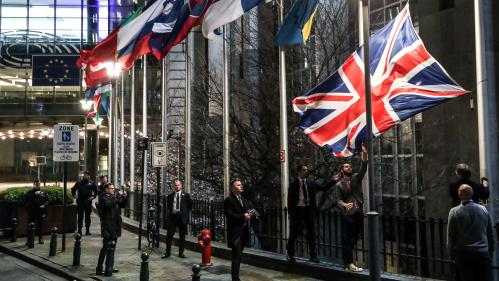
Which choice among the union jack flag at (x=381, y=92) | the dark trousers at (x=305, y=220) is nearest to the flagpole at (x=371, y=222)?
the union jack flag at (x=381, y=92)

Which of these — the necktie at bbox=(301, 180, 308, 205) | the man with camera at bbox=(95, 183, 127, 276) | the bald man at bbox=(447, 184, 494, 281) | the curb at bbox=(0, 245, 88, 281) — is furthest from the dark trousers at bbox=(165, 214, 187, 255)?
the bald man at bbox=(447, 184, 494, 281)

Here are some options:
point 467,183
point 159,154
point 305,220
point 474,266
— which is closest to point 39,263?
point 159,154

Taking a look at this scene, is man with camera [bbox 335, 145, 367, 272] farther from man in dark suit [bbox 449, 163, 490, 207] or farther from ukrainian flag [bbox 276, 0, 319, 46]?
ukrainian flag [bbox 276, 0, 319, 46]

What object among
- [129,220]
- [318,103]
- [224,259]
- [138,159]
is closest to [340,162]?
[224,259]

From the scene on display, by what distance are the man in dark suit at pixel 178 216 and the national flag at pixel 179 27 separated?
348cm

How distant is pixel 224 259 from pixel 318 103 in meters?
5.34

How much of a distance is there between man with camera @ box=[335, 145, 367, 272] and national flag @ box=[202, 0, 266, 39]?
3.99 m

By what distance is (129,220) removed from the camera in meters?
20.6

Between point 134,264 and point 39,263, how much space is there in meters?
2.56

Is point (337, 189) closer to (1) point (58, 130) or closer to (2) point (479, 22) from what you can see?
(2) point (479, 22)

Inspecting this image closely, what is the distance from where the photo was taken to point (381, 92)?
8.63m

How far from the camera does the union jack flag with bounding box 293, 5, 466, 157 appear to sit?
8.20 m

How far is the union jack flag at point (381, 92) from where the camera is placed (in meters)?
8.20

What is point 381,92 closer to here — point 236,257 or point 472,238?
point 472,238
